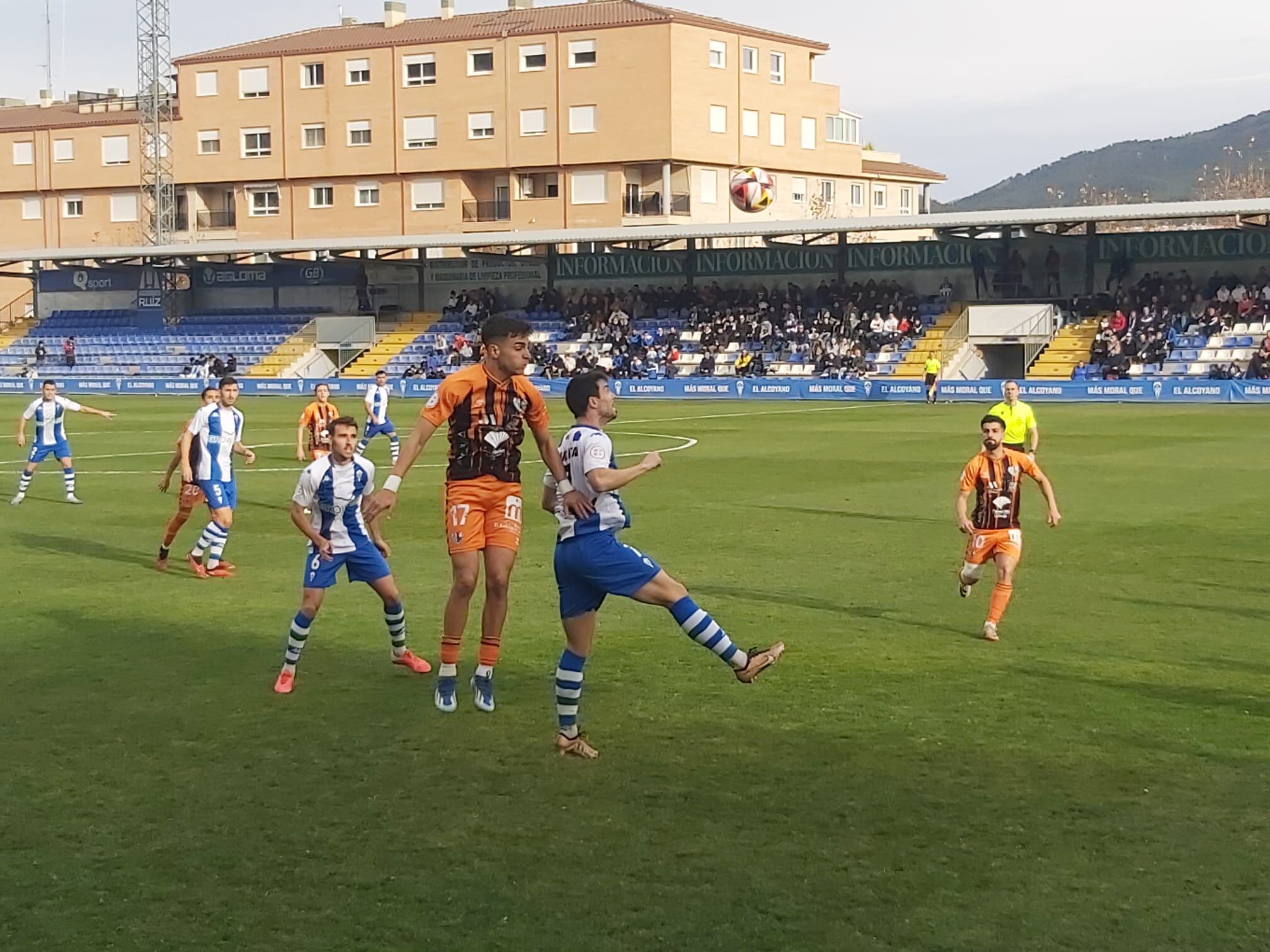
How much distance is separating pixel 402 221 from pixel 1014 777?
77.1 m

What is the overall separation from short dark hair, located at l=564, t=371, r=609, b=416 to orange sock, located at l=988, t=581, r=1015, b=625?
193 inches

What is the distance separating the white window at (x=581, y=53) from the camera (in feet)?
255

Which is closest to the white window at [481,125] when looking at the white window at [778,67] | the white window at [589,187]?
the white window at [589,187]

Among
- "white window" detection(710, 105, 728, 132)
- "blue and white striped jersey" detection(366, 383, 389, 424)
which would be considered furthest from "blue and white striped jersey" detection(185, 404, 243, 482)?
"white window" detection(710, 105, 728, 132)

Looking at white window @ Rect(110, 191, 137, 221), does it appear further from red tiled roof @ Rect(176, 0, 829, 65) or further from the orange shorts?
the orange shorts

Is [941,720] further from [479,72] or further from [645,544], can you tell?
[479,72]

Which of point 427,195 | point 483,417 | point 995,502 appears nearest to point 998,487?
point 995,502

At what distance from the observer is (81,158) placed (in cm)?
9044

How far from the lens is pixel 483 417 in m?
9.48

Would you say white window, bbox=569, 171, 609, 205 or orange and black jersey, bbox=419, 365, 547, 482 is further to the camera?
white window, bbox=569, 171, 609, 205

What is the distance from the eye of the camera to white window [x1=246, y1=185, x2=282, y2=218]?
8588 centimetres

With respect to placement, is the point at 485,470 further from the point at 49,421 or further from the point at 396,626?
the point at 49,421

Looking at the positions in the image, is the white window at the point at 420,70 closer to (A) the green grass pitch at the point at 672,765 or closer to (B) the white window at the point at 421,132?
(B) the white window at the point at 421,132

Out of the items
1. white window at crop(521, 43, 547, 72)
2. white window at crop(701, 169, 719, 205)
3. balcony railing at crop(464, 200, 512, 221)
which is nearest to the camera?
white window at crop(521, 43, 547, 72)
